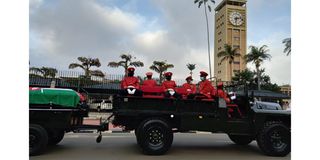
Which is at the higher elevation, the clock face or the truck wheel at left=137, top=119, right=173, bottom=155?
the clock face

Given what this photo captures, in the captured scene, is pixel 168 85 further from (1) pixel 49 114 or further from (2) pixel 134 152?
(1) pixel 49 114

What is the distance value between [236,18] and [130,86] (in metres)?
101

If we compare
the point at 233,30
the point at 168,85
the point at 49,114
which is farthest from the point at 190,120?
the point at 233,30

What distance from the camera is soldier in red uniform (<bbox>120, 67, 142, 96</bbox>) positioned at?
27.3ft

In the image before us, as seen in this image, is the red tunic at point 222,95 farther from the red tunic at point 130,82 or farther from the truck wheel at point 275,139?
the red tunic at point 130,82

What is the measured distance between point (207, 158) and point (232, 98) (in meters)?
1.82

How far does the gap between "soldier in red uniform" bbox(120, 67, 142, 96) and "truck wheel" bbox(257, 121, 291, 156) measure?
328 centimetres

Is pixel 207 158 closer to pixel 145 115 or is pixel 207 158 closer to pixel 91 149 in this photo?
pixel 145 115

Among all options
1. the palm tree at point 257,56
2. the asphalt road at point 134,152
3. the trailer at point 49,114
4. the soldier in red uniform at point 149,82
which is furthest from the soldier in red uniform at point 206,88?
the palm tree at point 257,56

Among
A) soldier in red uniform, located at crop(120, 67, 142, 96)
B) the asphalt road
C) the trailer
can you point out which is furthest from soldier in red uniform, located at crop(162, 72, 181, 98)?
the trailer

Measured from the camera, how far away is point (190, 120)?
27.7 feet

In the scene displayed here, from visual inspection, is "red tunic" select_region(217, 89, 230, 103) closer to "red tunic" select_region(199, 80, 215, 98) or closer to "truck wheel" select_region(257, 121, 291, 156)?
"red tunic" select_region(199, 80, 215, 98)

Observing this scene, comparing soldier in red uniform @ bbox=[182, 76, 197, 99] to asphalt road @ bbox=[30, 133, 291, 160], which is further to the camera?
soldier in red uniform @ bbox=[182, 76, 197, 99]
